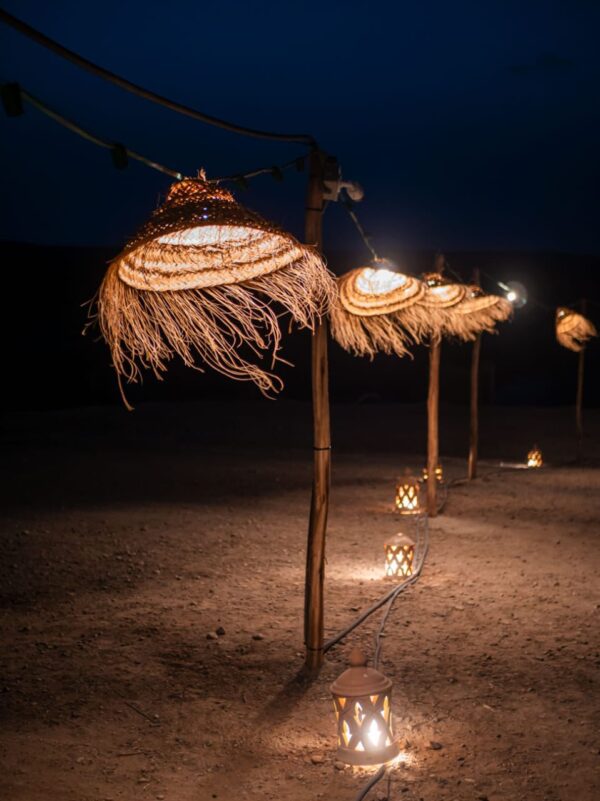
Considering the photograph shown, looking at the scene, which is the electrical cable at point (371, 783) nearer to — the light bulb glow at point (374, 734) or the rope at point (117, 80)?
the light bulb glow at point (374, 734)

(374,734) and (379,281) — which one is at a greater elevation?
(379,281)

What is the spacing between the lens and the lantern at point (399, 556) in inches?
246

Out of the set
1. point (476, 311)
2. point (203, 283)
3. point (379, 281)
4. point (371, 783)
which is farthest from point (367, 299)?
point (476, 311)

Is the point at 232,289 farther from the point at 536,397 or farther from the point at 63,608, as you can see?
the point at 536,397

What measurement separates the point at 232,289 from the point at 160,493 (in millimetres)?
6655

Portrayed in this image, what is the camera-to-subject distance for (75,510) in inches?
350

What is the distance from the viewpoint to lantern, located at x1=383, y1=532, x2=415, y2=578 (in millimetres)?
6254

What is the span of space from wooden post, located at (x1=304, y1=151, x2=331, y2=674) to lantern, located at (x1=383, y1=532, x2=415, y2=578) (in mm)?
1749

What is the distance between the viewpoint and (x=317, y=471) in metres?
4.55

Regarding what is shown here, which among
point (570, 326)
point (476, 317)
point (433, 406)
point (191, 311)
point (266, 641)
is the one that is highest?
point (570, 326)

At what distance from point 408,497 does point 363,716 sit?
5.84 meters

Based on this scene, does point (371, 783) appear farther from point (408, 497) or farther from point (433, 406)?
point (408, 497)

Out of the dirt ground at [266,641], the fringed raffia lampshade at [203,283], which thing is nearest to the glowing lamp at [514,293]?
the dirt ground at [266,641]

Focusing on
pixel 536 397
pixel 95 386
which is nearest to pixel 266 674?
pixel 95 386
